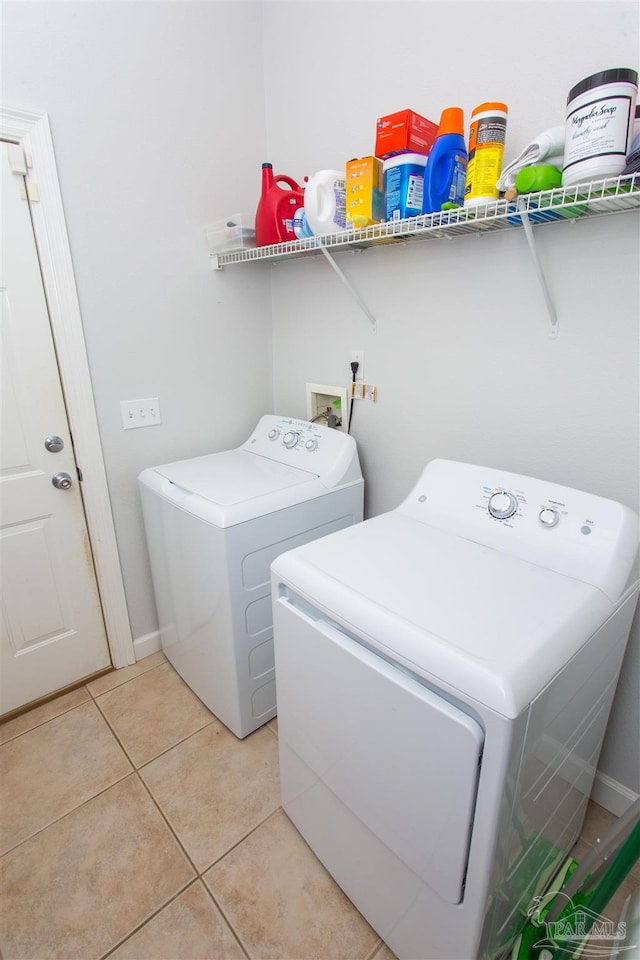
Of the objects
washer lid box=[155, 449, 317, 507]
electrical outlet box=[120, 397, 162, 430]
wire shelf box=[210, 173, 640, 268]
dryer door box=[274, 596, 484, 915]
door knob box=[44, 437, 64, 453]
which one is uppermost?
wire shelf box=[210, 173, 640, 268]

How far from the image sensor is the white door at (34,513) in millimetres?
1535

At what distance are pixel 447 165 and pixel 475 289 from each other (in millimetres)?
368

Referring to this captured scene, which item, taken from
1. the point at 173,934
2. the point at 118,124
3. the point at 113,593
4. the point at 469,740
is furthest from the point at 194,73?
the point at 173,934

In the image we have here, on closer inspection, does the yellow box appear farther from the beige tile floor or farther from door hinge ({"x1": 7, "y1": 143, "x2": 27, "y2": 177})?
the beige tile floor

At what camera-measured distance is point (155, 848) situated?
53.6 inches

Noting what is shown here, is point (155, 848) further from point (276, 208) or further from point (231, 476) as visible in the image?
point (276, 208)

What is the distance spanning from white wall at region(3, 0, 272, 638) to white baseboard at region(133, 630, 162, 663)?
4cm

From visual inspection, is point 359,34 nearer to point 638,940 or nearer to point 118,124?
point 118,124

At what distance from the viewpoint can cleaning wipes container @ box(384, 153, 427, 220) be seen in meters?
1.27

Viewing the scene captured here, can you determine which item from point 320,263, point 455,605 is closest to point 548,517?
point 455,605

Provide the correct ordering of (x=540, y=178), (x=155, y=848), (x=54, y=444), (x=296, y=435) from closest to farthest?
(x=540, y=178) < (x=155, y=848) < (x=54, y=444) < (x=296, y=435)

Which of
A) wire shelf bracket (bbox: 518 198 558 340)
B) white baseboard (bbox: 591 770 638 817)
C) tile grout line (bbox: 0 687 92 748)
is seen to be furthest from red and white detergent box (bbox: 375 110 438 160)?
tile grout line (bbox: 0 687 92 748)

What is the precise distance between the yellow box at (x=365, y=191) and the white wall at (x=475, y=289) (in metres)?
0.28

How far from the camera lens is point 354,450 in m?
1.81
